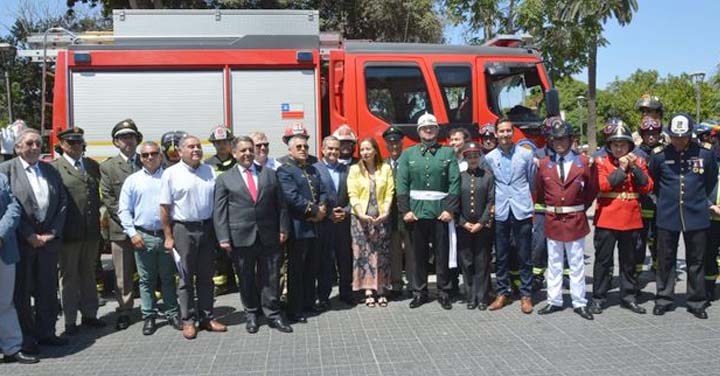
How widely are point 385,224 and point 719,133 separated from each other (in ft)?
13.2

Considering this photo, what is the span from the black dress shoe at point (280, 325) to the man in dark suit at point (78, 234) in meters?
1.76

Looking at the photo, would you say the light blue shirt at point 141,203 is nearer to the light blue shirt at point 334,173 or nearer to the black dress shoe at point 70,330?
the black dress shoe at point 70,330

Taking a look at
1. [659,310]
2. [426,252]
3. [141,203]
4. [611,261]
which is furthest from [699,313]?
[141,203]

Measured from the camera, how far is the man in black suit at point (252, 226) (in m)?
5.44

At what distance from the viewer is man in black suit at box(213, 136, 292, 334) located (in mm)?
5438

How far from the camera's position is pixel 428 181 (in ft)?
20.1

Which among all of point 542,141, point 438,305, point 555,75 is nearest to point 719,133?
point 542,141

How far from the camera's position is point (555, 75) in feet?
41.0

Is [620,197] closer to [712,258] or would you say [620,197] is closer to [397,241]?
[712,258]

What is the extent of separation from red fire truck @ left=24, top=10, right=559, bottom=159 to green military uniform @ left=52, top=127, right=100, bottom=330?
4.44ft

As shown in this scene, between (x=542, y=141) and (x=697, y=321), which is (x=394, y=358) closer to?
(x=697, y=321)

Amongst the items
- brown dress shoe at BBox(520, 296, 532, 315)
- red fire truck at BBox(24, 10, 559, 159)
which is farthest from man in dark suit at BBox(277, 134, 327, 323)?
brown dress shoe at BBox(520, 296, 532, 315)

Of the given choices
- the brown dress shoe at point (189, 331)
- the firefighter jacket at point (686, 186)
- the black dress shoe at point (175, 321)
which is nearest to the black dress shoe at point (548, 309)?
the firefighter jacket at point (686, 186)

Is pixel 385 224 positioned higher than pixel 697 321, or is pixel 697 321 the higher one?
pixel 385 224
